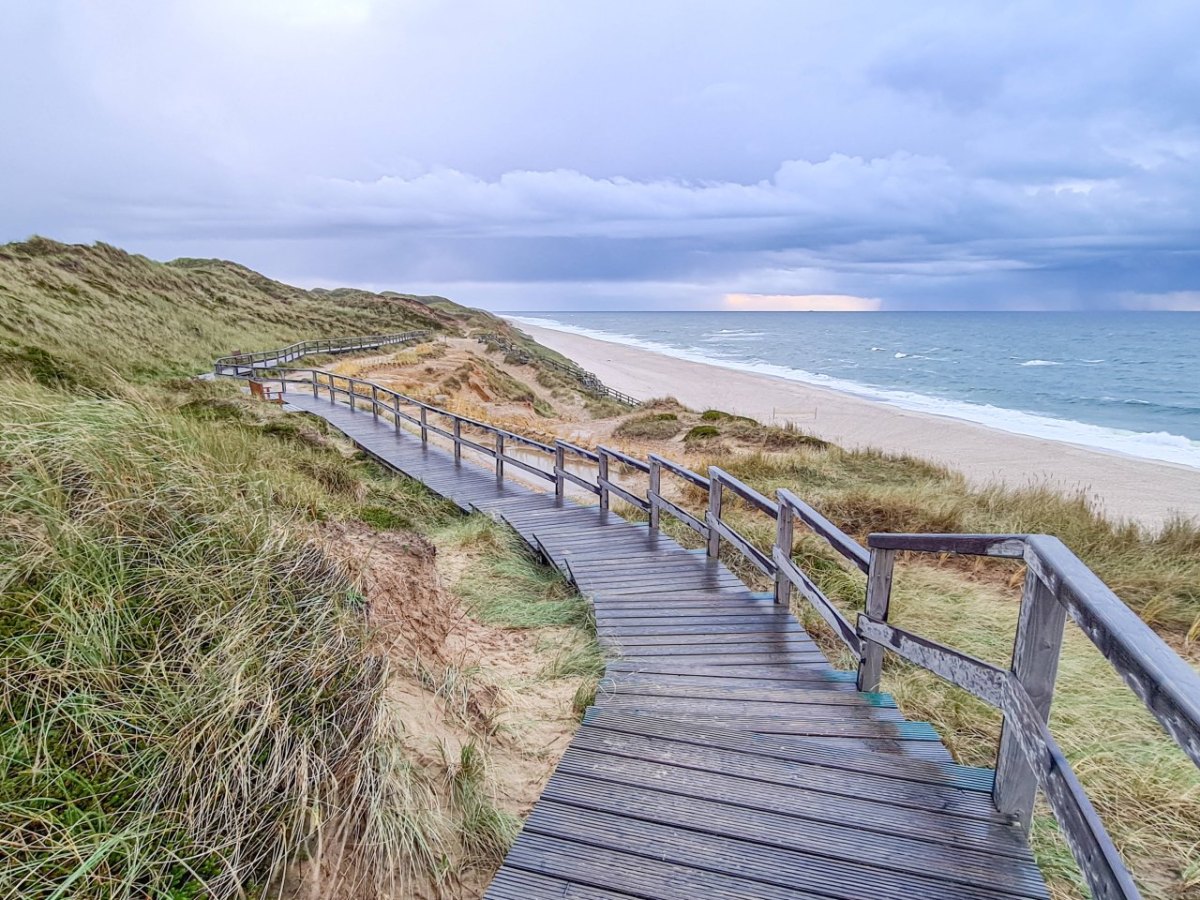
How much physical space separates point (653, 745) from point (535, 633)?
2377 mm

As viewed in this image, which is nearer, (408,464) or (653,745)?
(653,745)

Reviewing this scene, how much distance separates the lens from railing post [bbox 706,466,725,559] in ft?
19.8

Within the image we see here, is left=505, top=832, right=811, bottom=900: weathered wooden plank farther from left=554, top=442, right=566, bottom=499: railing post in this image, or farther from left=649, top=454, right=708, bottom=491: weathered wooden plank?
left=554, top=442, right=566, bottom=499: railing post

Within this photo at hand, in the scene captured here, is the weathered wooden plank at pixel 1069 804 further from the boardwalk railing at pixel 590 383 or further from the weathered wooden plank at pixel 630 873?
the boardwalk railing at pixel 590 383

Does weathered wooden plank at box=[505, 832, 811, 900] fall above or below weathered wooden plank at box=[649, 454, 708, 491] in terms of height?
below

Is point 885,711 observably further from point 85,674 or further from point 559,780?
point 85,674

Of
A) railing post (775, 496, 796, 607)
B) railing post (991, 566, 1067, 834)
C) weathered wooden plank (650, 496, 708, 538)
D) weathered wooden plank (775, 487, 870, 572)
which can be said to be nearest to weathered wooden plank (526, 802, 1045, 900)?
railing post (991, 566, 1067, 834)

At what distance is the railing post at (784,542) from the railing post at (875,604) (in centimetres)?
106

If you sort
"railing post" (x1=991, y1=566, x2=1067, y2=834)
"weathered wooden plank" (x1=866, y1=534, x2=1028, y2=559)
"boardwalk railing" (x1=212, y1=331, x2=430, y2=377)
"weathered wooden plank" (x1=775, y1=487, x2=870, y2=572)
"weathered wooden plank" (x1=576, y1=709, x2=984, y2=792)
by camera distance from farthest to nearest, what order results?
"boardwalk railing" (x1=212, y1=331, x2=430, y2=377)
"weathered wooden plank" (x1=775, y1=487, x2=870, y2=572)
"weathered wooden plank" (x1=576, y1=709, x2=984, y2=792)
"weathered wooden plank" (x1=866, y1=534, x2=1028, y2=559)
"railing post" (x1=991, y1=566, x2=1067, y2=834)

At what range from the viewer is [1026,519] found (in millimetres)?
9664

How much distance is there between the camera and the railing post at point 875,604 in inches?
134

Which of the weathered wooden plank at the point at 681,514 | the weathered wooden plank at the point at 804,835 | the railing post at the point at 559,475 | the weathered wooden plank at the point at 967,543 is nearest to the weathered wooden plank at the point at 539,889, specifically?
the weathered wooden plank at the point at 804,835

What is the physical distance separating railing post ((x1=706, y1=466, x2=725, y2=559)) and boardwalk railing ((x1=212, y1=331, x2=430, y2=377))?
22128 mm

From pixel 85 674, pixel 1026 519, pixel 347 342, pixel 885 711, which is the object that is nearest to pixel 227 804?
pixel 85 674
